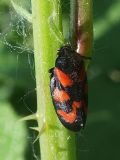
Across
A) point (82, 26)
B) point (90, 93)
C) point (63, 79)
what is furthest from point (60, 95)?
point (90, 93)

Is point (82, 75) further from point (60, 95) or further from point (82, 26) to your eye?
point (82, 26)

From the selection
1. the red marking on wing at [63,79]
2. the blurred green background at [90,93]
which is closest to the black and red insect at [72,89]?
the red marking on wing at [63,79]

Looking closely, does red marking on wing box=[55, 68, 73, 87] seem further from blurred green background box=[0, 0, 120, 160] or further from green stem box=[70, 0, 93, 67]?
blurred green background box=[0, 0, 120, 160]

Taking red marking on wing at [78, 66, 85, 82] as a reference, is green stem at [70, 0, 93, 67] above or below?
above

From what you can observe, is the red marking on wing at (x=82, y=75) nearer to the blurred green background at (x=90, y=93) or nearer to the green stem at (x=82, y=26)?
the green stem at (x=82, y=26)

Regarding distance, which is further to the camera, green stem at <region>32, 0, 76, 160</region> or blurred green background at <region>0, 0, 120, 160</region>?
blurred green background at <region>0, 0, 120, 160</region>

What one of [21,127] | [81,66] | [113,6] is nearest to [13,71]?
[21,127]

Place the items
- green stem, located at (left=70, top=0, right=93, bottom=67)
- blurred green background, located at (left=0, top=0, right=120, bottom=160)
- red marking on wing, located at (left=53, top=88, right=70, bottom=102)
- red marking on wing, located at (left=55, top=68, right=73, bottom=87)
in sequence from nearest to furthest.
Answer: green stem, located at (left=70, top=0, right=93, bottom=67)
red marking on wing, located at (left=53, top=88, right=70, bottom=102)
red marking on wing, located at (left=55, top=68, right=73, bottom=87)
blurred green background, located at (left=0, top=0, right=120, bottom=160)

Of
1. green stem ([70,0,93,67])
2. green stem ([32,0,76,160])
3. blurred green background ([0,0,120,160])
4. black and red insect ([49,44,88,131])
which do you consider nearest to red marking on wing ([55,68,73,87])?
black and red insect ([49,44,88,131])

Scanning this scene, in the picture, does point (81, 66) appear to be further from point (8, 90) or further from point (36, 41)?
point (8, 90)

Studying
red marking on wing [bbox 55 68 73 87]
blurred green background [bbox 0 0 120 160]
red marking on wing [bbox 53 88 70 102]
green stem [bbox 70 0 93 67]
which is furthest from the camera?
blurred green background [bbox 0 0 120 160]
